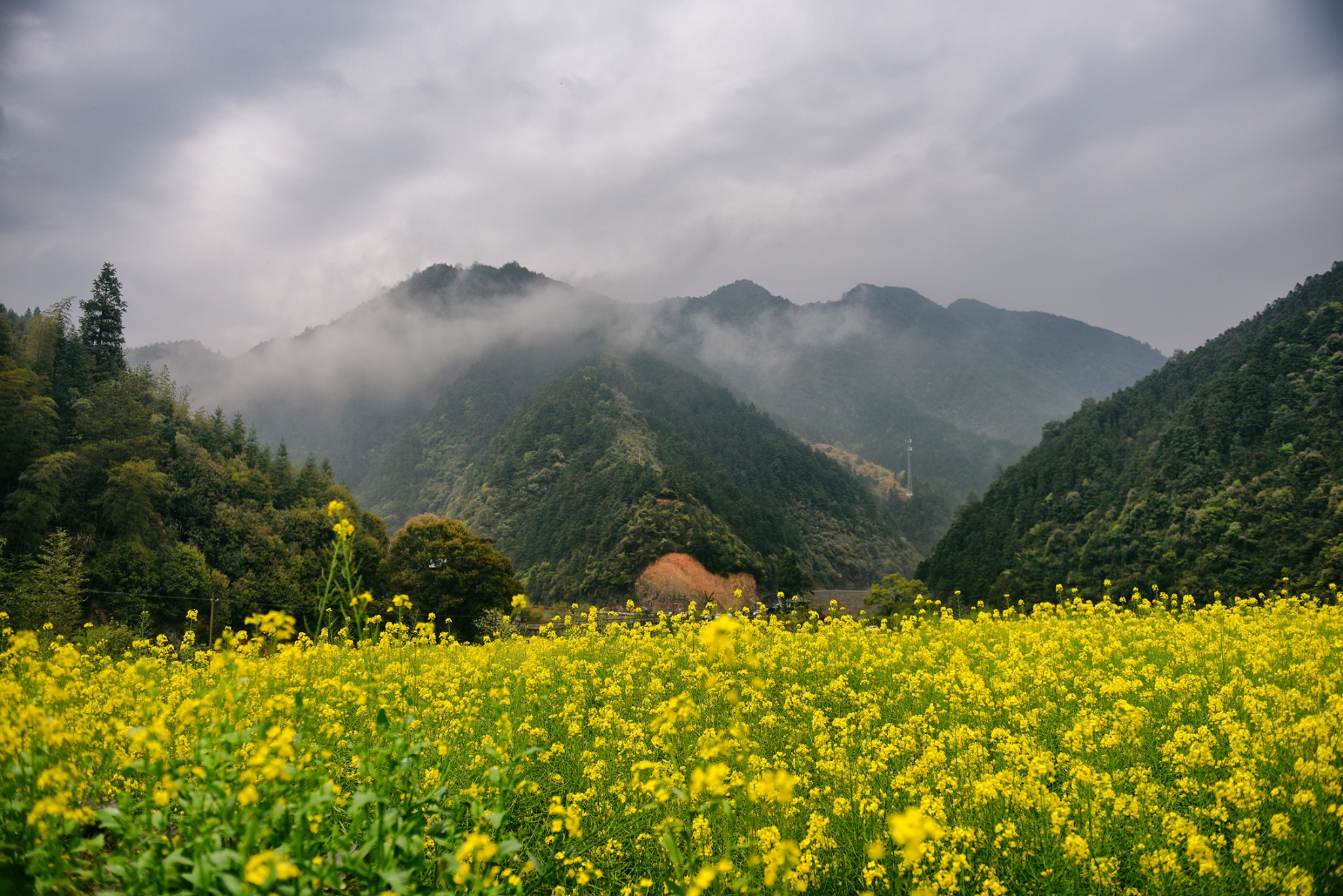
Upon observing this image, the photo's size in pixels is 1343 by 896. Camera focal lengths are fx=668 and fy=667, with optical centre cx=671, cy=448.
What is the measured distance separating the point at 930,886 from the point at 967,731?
203 centimetres

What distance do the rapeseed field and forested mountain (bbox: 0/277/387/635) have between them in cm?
2965


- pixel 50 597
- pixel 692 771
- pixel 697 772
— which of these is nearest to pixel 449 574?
pixel 50 597

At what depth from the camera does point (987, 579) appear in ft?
175

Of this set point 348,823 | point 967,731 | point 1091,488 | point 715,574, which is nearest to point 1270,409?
point 1091,488

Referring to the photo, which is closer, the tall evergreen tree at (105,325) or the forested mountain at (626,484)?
the tall evergreen tree at (105,325)

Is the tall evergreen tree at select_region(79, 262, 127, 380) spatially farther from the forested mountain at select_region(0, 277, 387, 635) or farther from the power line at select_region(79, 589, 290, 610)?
the power line at select_region(79, 589, 290, 610)

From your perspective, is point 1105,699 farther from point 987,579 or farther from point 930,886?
point 987,579

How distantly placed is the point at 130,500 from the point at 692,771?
44.8 meters

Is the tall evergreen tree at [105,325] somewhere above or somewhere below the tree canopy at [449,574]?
above

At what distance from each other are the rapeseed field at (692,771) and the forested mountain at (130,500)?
29.6m

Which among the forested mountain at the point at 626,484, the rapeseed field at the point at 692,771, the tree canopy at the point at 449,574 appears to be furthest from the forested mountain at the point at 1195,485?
the rapeseed field at the point at 692,771

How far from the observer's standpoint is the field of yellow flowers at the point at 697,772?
301 cm

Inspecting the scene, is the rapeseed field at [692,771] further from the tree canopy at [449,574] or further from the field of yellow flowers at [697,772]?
the tree canopy at [449,574]

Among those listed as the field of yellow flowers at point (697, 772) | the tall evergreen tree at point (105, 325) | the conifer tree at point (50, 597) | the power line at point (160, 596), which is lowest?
the power line at point (160, 596)
